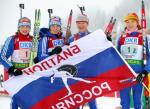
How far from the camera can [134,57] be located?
171 inches

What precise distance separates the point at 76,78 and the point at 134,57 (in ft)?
2.25

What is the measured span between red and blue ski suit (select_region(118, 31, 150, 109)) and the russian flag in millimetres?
272

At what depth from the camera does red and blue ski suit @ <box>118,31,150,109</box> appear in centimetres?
432

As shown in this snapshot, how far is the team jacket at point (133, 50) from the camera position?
431 cm

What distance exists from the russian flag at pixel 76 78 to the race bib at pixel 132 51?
271 millimetres

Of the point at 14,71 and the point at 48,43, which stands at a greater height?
the point at 48,43

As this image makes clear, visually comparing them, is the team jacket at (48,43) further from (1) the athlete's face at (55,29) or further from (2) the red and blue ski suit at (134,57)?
(2) the red and blue ski suit at (134,57)

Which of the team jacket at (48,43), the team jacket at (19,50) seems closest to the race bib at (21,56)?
the team jacket at (19,50)

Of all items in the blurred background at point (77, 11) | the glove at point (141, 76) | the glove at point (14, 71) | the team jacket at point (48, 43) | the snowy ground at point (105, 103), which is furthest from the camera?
the blurred background at point (77, 11)

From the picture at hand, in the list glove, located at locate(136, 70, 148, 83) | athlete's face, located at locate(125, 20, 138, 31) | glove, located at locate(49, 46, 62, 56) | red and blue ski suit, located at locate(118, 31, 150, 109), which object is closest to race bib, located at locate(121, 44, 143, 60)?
red and blue ski suit, located at locate(118, 31, 150, 109)

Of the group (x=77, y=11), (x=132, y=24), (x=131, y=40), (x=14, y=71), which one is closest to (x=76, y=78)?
(x=14, y=71)

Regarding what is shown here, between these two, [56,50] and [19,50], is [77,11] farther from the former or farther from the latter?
[56,50]

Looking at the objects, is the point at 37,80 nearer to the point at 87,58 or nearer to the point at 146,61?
the point at 87,58

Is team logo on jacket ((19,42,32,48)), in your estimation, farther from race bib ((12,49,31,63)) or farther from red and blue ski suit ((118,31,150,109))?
red and blue ski suit ((118,31,150,109))
